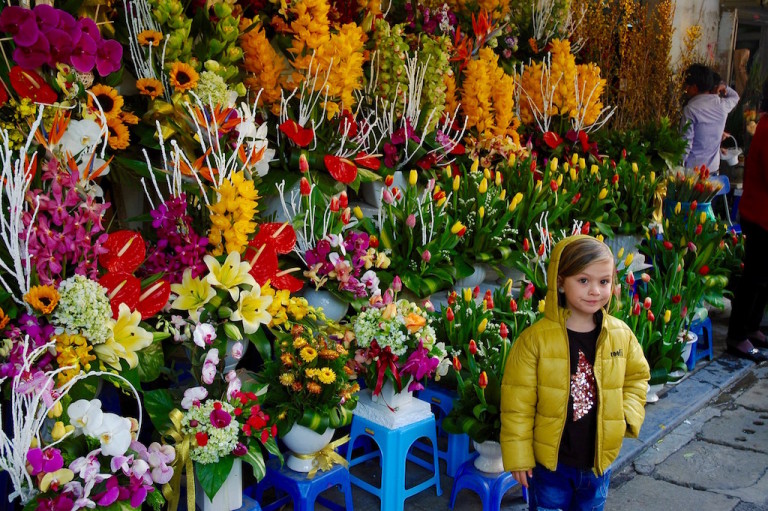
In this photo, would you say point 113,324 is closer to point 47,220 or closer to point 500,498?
point 47,220

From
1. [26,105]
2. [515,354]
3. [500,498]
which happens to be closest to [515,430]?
[515,354]

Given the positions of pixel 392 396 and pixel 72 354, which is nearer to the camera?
pixel 72 354

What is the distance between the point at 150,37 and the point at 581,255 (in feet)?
6.08

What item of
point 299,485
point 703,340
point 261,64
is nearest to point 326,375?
point 299,485

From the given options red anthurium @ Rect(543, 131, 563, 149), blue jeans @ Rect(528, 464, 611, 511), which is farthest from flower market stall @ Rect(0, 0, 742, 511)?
blue jeans @ Rect(528, 464, 611, 511)

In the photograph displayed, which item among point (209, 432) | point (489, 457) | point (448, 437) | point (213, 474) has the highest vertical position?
point (209, 432)

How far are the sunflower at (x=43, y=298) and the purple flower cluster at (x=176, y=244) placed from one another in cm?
41

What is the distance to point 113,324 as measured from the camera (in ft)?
7.24

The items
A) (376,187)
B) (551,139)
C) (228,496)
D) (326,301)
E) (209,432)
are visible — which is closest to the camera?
(209,432)

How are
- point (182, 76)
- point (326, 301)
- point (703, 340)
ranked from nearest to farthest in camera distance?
1. point (182, 76)
2. point (326, 301)
3. point (703, 340)

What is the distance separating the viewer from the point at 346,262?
2.96 meters

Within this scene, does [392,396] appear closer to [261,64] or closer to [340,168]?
[340,168]

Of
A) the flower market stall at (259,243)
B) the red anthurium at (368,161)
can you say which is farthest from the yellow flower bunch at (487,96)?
the red anthurium at (368,161)

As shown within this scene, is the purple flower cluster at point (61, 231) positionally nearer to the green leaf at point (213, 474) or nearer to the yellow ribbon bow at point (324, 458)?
the green leaf at point (213, 474)
